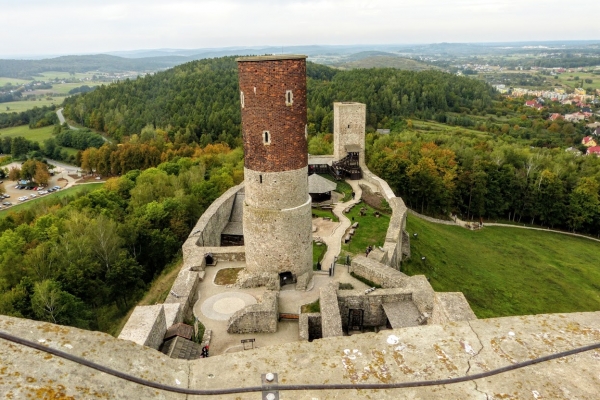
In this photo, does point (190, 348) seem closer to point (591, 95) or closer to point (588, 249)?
point (588, 249)

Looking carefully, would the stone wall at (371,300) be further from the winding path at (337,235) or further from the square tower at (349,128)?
the square tower at (349,128)

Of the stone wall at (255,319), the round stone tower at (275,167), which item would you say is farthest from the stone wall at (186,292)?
→ the round stone tower at (275,167)

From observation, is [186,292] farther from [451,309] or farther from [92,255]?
[92,255]

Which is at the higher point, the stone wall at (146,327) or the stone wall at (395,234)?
the stone wall at (146,327)

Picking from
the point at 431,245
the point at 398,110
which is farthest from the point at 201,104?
the point at 431,245

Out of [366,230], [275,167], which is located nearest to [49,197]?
[366,230]
